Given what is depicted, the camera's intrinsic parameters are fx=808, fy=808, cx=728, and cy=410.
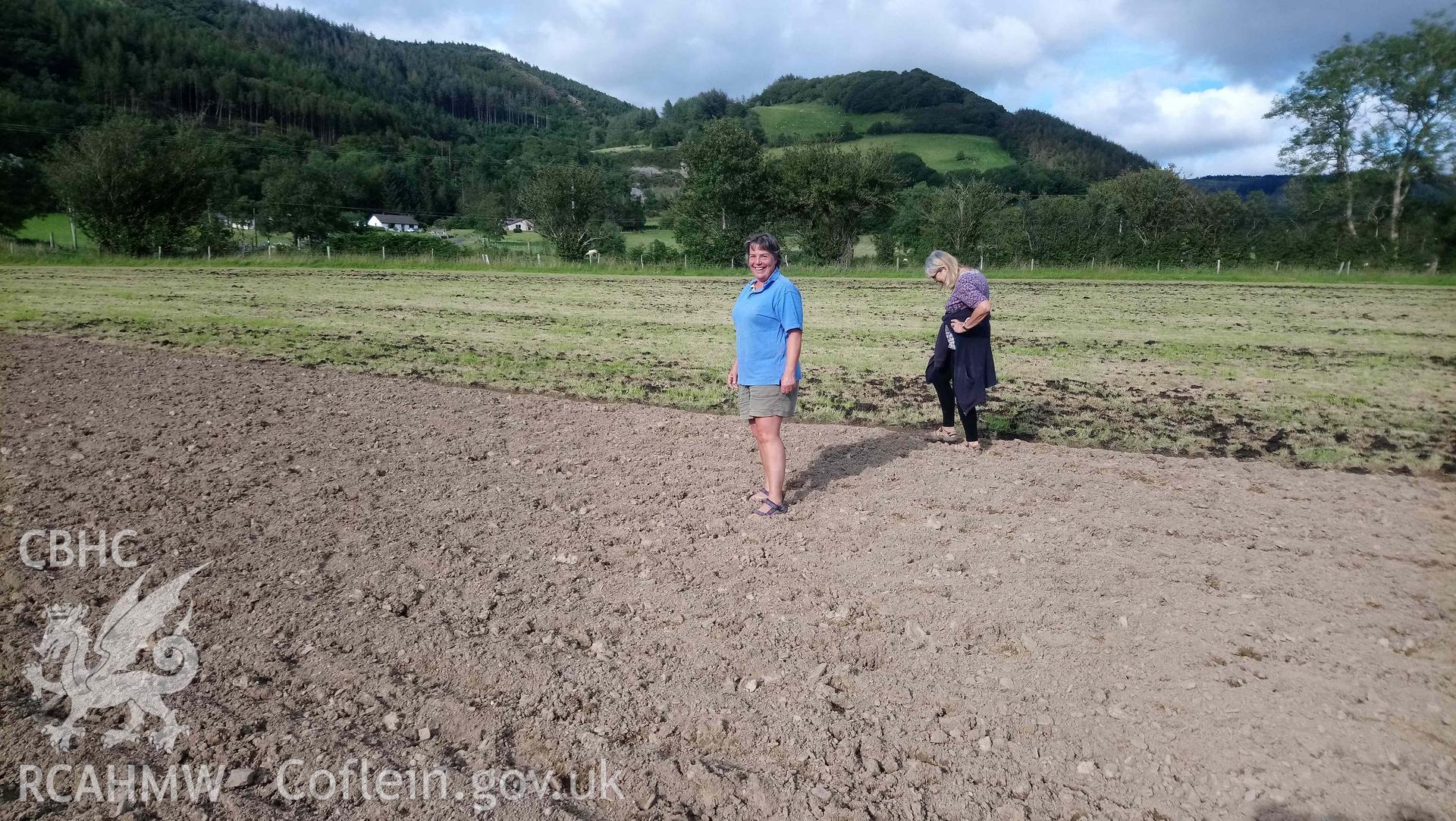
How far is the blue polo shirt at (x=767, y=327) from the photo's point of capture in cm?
513

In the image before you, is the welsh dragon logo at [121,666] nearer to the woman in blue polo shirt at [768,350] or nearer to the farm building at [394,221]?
the woman in blue polo shirt at [768,350]

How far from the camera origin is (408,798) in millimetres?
2791

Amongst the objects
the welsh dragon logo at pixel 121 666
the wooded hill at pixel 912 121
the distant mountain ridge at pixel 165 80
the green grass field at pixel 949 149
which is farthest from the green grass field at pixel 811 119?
the welsh dragon logo at pixel 121 666

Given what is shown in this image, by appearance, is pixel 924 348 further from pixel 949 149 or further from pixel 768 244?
pixel 949 149

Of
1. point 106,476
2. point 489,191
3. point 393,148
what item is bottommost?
point 106,476

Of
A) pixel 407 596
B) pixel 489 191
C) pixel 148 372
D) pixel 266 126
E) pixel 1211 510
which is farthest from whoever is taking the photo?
pixel 266 126

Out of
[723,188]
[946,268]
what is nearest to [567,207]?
[723,188]

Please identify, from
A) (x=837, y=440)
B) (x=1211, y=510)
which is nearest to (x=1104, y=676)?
(x=1211, y=510)

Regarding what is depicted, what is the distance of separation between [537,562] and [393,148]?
149 m

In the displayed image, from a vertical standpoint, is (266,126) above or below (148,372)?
above

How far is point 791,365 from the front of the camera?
16.9 feet

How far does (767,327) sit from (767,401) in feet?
1.61

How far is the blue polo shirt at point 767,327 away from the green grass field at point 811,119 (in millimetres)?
124233

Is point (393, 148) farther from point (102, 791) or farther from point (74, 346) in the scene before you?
point (102, 791)
